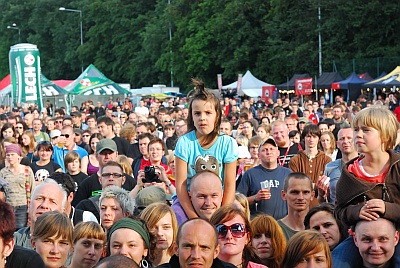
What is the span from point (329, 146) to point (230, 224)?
20.8ft

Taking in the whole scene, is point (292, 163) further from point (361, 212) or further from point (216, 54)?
point (216, 54)

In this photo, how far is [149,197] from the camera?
855cm

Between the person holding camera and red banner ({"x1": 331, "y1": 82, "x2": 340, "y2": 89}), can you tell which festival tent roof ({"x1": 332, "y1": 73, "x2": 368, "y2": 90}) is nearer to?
red banner ({"x1": 331, "y1": 82, "x2": 340, "y2": 89})

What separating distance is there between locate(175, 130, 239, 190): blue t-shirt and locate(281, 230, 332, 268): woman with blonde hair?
1042 millimetres

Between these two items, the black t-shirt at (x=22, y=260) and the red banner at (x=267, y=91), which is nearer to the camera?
the black t-shirt at (x=22, y=260)

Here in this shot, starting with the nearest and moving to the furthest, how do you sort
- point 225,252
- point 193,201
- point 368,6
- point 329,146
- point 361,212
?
point 361,212
point 225,252
point 193,201
point 329,146
point 368,6

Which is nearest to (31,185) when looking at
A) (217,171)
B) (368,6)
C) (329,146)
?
(329,146)

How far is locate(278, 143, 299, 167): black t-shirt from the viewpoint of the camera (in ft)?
41.4

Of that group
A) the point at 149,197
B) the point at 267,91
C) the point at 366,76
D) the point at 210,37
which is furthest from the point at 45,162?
the point at 210,37

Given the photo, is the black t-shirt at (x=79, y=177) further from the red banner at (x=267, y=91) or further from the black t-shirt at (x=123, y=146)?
the red banner at (x=267, y=91)

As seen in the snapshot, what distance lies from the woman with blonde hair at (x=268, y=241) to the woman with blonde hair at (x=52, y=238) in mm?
1361

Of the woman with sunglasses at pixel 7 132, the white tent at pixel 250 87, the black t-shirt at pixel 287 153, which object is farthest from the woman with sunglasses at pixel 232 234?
the white tent at pixel 250 87

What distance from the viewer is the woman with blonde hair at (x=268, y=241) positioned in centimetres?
679

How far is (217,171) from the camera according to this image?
270 inches
